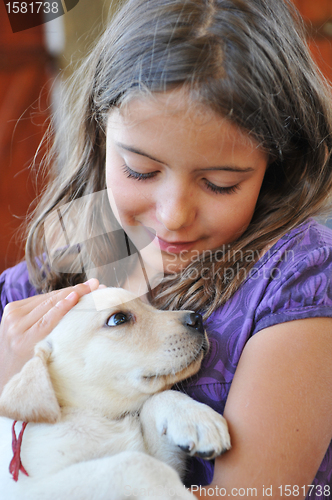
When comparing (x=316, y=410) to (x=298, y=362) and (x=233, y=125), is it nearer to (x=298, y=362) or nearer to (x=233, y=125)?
(x=298, y=362)

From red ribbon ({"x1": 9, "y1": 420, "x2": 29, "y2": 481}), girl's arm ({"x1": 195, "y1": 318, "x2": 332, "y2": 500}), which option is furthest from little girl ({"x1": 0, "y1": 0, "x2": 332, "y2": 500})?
red ribbon ({"x1": 9, "y1": 420, "x2": 29, "y2": 481})

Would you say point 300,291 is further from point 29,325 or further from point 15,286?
point 15,286

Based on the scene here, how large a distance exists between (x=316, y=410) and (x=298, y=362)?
0.31 ft

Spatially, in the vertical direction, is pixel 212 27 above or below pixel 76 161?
above

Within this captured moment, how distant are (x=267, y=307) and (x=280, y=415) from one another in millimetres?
227

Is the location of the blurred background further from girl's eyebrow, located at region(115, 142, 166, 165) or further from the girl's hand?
the girl's hand

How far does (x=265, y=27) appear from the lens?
3.11 ft

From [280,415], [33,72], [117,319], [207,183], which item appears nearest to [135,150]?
[207,183]

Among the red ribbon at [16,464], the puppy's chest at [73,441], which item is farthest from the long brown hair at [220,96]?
the red ribbon at [16,464]

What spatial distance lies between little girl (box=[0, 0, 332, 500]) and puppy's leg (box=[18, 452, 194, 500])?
106 millimetres

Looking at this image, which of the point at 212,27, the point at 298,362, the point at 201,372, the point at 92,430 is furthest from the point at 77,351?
the point at 212,27

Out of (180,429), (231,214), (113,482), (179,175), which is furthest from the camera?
(231,214)

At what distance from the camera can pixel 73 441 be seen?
84 centimetres

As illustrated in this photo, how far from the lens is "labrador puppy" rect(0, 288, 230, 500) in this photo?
29.2 inches
